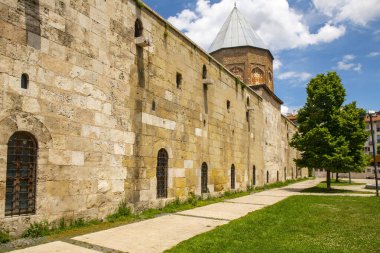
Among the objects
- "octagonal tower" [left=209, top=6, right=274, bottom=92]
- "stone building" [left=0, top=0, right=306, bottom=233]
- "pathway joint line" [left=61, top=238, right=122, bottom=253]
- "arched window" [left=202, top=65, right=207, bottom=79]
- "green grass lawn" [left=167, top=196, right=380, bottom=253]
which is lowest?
"green grass lawn" [left=167, top=196, right=380, bottom=253]

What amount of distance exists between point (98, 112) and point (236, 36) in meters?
28.8

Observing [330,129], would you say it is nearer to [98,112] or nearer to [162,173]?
[162,173]

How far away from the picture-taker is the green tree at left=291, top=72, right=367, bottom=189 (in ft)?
63.7

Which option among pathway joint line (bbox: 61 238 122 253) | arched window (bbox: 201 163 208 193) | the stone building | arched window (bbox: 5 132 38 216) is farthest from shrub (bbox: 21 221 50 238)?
arched window (bbox: 201 163 208 193)

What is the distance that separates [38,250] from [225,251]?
3.10 metres

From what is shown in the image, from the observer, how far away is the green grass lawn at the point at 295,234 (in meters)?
5.71

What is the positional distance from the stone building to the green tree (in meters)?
7.73

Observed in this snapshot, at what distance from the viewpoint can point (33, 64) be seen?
6656mm

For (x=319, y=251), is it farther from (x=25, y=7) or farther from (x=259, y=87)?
(x=259, y=87)

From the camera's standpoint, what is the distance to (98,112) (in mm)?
8266

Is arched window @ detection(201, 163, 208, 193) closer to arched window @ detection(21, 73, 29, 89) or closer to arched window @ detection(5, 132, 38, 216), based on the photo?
arched window @ detection(5, 132, 38, 216)

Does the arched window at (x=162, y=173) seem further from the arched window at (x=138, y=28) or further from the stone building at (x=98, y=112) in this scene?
the arched window at (x=138, y=28)

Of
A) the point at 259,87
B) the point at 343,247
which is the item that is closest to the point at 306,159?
the point at 259,87

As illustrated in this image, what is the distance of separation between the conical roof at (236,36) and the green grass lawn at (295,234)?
26.3 meters
